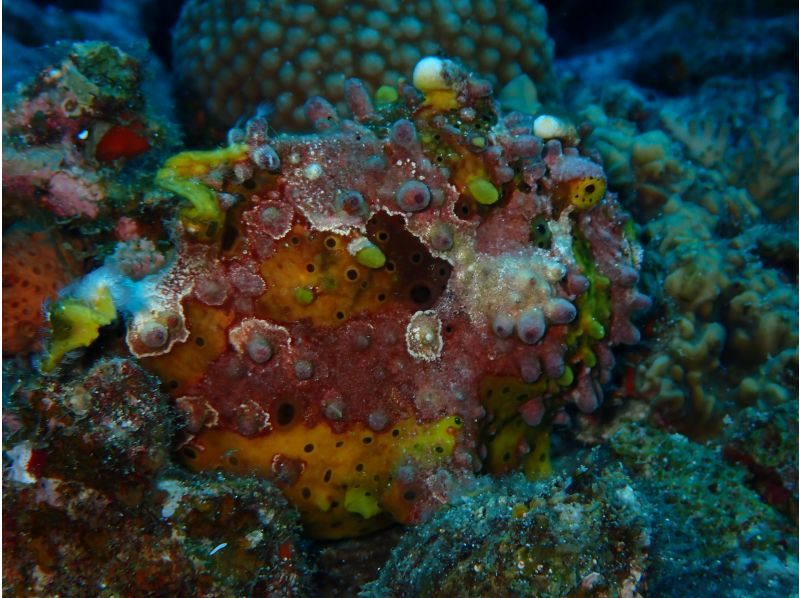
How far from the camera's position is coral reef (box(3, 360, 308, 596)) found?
210 cm

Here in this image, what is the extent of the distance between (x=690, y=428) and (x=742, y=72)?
19.1 ft

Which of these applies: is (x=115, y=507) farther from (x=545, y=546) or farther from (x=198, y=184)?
(x=545, y=546)

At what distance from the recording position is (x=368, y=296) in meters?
2.98

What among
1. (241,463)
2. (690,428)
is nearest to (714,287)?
(690,428)

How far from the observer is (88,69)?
366 cm

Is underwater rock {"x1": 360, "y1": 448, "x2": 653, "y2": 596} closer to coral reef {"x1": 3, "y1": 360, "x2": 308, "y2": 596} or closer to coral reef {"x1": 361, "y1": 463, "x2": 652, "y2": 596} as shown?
coral reef {"x1": 361, "y1": 463, "x2": 652, "y2": 596}

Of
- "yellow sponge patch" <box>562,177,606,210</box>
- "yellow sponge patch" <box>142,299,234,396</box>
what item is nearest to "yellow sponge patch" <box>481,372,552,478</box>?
"yellow sponge patch" <box>562,177,606,210</box>

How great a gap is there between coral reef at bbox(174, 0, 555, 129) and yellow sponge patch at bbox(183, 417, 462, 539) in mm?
2839

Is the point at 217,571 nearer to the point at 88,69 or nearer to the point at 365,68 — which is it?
the point at 88,69

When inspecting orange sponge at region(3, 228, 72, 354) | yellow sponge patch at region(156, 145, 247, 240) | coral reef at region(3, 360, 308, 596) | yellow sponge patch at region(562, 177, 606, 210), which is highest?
yellow sponge patch at region(562, 177, 606, 210)

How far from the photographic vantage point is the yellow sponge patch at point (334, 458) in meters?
2.94

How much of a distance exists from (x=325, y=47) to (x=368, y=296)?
113 inches

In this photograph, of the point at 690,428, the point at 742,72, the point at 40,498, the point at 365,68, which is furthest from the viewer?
the point at 742,72

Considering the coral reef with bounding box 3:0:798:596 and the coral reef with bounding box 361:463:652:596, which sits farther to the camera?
the coral reef with bounding box 3:0:798:596
